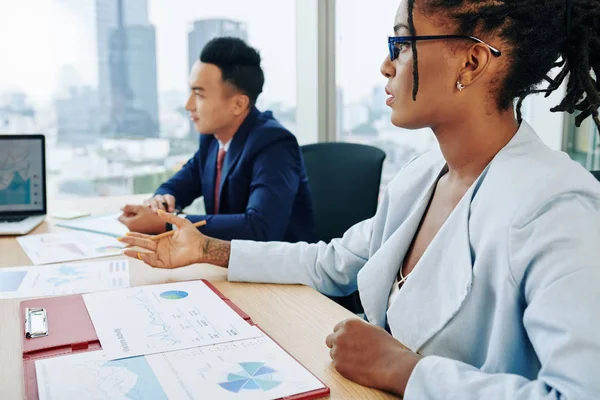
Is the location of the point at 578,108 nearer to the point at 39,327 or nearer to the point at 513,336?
the point at 513,336

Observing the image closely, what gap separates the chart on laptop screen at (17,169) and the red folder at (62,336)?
3.15ft

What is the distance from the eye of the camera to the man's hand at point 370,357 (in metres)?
0.84

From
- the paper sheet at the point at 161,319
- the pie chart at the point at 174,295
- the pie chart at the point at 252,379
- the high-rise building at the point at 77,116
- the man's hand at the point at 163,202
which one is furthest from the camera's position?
the high-rise building at the point at 77,116

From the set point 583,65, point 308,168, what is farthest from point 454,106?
point 308,168

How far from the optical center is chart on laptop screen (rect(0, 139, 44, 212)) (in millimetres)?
1992

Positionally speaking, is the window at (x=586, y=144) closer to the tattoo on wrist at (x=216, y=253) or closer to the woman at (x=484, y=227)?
the woman at (x=484, y=227)

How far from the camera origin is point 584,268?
74 cm

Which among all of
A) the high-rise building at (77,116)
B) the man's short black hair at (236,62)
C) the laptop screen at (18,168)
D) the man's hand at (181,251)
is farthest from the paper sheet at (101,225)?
the high-rise building at (77,116)

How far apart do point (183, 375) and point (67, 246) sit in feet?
3.16

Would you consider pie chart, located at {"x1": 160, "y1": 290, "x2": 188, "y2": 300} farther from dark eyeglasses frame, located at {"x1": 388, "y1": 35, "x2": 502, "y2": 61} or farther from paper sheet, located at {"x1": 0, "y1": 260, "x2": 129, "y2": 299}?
dark eyeglasses frame, located at {"x1": 388, "y1": 35, "x2": 502, "y2": 61}

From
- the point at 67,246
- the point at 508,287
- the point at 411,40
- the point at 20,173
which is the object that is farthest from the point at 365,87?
the point at 508,287

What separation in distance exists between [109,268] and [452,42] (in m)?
0.95

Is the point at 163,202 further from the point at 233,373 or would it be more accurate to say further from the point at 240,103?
the point at 233,373

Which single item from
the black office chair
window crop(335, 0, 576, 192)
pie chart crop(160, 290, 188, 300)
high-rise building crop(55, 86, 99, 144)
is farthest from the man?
window crop(335, 0, 576, 192)
